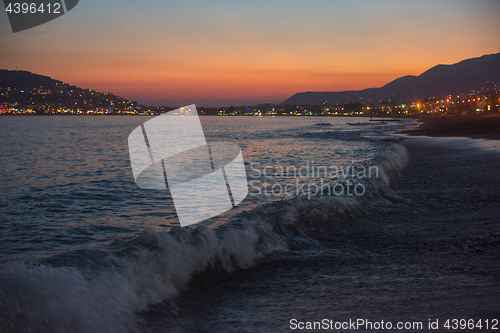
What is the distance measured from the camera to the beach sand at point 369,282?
14.5ft

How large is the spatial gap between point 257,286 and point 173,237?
202 centimetres

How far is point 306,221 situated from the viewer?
367 inches

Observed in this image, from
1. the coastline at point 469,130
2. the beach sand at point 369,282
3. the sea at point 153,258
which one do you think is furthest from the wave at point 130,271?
the coastline at point 469,130

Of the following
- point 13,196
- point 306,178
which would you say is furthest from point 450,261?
point 13,196

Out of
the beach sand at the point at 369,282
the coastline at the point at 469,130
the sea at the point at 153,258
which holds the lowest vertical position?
the beach sand at the point at 369,282

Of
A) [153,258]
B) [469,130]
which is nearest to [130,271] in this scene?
[153,258]

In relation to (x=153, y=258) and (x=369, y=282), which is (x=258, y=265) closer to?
(x=153, y=258)

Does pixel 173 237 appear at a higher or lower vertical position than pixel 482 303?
higher

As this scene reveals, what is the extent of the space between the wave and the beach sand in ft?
1.14

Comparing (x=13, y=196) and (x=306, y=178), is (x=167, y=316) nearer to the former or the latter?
(x=13, y=196)

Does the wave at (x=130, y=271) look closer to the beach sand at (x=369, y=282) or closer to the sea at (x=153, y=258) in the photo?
the sea at (x=153, y=258)

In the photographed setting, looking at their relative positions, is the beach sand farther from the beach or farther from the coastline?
the coastline

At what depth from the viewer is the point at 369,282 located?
5.41m

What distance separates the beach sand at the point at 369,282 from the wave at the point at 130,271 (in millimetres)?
348
